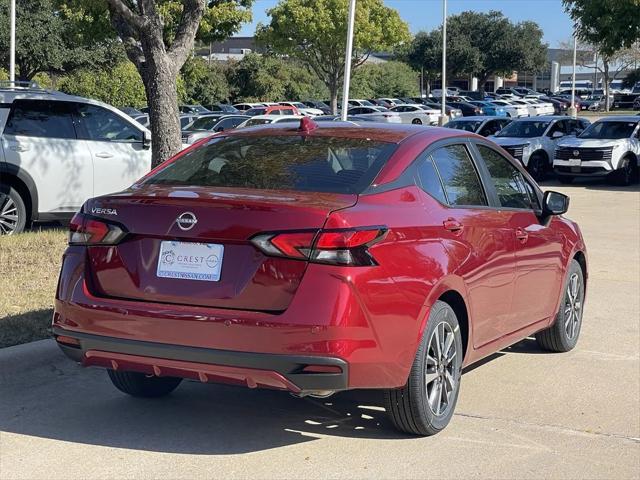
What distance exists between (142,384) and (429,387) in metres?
1.77

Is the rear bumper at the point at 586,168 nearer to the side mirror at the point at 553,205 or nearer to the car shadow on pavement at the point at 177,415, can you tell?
the side mirror at the point at 553,205

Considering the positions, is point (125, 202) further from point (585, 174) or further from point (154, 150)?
point (585, 174)

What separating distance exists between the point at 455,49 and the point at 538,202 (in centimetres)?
7717

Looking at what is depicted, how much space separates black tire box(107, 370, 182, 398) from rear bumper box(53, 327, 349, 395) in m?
0.92

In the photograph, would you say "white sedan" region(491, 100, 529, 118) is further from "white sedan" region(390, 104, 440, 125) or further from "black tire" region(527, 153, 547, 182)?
"black tire" region(527, 153, 547, 182)

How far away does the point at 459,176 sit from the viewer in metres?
5.78

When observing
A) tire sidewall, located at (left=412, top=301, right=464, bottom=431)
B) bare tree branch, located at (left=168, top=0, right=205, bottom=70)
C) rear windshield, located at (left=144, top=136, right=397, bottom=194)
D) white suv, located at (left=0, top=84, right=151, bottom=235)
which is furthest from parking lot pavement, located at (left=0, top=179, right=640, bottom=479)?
bare tree branch, located at (left=168, top=0, right=205, bottom=70)

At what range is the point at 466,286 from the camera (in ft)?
17.4

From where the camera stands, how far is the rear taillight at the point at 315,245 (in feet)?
→ 14.6

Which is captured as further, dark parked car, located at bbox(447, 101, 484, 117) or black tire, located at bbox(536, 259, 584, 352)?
dark parked car, located at bbox(447, 101, 484, 117)

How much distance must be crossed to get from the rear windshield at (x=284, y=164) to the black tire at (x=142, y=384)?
1173 mm

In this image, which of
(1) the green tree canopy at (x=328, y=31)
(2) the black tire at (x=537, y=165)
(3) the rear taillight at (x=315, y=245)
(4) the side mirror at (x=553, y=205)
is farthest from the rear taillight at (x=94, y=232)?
(1) the green tree canopy at (x=328, y=31)

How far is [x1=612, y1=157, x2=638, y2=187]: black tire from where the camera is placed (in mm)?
23188

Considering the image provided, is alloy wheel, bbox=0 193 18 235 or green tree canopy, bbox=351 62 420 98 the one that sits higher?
green tree canopy, bbox=351 62 420 98
